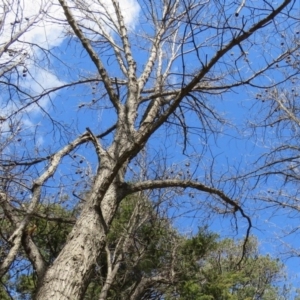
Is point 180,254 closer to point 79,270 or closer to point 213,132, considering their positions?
point 213,132

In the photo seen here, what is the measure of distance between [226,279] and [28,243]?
264 inches

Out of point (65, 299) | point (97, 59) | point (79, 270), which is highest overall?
point (97, 59)

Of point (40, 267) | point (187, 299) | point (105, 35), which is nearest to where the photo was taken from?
point (40, 267)

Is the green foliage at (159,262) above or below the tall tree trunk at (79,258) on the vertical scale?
above

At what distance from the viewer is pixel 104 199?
4020mm

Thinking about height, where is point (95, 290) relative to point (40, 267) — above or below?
above

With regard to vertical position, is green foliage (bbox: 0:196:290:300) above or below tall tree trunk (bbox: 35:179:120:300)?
above

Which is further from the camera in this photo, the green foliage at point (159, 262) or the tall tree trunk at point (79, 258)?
the green foliage at point (159, 262)

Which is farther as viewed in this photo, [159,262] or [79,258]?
[159,262]

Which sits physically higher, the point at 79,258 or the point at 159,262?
the point at 159,262

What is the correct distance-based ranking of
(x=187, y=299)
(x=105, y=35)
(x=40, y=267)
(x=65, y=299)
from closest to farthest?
(x=65, y=299) < (x=40, y=267) < (x=105, y=35) < (x=187, y=299)

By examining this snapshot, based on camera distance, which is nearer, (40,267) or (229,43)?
(229,43)

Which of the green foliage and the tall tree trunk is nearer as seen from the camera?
the tall tree trunk

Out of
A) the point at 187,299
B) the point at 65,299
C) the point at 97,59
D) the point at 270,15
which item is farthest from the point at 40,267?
the point at 187,299
